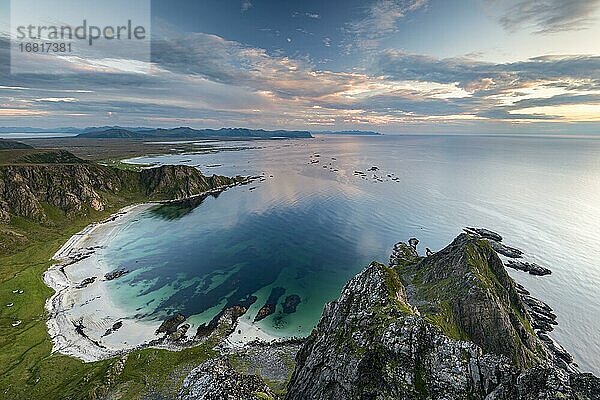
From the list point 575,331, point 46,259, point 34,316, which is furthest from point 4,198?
point 575,331

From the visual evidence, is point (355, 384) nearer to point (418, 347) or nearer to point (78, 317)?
point (418, 347)

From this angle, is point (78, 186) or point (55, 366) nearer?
point (55, 366)

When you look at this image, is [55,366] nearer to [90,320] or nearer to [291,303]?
[90,320]

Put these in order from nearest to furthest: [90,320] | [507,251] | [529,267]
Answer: [90,320], [529,267], [507,251]

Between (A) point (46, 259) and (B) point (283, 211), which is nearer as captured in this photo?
(A) point (46, 259)

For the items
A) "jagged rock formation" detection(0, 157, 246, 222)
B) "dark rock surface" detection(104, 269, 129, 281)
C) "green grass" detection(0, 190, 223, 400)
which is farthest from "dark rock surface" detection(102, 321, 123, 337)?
"jagged rock formation" detection(0, 157, 246, 222)

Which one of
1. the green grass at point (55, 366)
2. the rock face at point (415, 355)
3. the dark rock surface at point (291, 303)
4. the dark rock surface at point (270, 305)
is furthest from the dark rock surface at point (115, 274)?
the rock face at point (415, 355)

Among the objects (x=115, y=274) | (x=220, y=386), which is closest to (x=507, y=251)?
(x=220, y=386)
